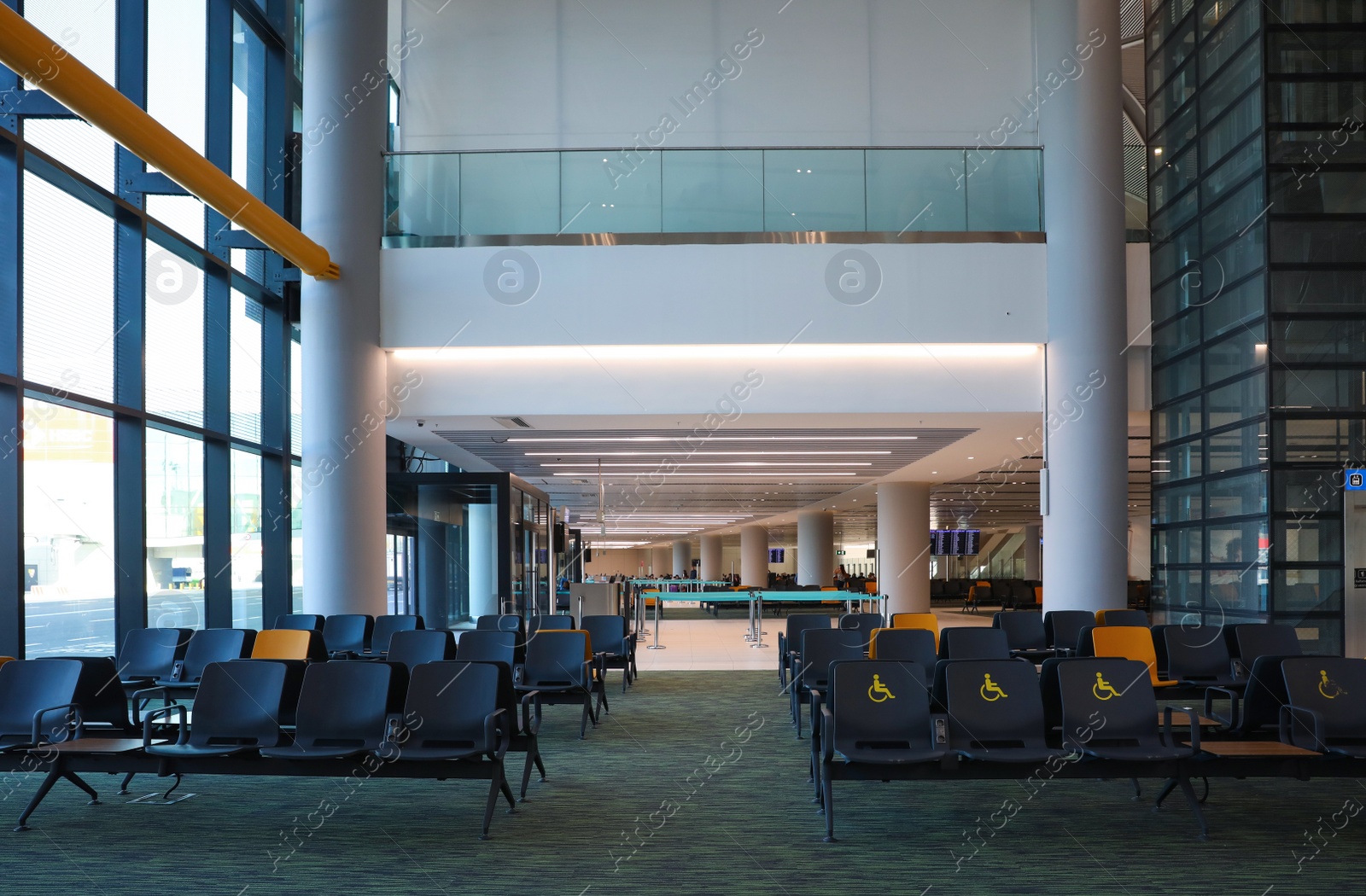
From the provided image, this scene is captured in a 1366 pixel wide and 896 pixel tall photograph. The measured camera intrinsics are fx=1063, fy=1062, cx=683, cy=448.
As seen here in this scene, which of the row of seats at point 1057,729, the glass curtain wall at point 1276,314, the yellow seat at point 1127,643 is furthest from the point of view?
the glass curtain wall at point 1276,314

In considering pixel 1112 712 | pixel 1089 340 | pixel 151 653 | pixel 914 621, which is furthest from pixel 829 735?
pixel 1089 340

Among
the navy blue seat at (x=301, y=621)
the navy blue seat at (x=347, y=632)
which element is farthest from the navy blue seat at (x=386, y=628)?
the navy blue seat at (x=301, y=621)

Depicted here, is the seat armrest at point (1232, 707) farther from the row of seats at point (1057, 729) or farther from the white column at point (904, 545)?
the white column at point (904, 545)

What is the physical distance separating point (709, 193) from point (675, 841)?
9.18 meters

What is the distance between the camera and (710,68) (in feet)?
46.4

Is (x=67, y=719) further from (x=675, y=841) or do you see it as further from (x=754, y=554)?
(x=754, y=554)

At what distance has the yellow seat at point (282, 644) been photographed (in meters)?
8.45

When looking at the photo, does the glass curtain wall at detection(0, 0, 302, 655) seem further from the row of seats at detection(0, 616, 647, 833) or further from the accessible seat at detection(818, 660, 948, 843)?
the accessible seat at detection(818, 660, 948, 843)

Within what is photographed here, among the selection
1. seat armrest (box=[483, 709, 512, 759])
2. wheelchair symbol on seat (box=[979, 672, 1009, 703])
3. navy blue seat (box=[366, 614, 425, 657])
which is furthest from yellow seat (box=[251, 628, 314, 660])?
wheelchair symbol on seat (box=[979, 672, 1009, 703])

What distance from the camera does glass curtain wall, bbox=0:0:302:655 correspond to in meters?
8.59

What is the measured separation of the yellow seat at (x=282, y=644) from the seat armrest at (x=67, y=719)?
261 centimetres

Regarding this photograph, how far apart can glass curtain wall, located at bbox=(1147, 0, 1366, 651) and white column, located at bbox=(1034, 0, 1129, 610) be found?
88 cm

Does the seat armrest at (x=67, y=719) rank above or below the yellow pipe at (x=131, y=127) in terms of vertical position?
below

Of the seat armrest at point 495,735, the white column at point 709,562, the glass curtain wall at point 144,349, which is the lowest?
the white column at point 709,562
